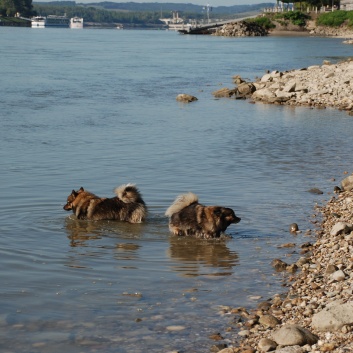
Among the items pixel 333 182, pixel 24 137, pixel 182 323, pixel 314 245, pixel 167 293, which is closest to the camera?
pixel 182 323

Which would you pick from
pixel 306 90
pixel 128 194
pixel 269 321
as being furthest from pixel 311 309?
pixel 306 90

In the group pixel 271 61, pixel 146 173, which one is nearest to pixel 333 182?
pixel 146 173

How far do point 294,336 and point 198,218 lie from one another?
4.13 m

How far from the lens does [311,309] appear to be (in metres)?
8.04

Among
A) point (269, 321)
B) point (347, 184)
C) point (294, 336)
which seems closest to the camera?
point (294, 336)

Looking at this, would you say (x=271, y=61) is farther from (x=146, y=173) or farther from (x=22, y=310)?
(x=22, y=310)

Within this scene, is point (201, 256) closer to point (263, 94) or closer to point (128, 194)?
point (128, 194)

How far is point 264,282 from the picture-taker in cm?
948

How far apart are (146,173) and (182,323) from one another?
27.4 ft

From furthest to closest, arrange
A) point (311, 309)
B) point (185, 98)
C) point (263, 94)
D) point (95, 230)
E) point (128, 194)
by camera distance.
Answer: point (263, 94) → point (185, 98) → point (128, 194) → point (95, 230) → point (311, 309)

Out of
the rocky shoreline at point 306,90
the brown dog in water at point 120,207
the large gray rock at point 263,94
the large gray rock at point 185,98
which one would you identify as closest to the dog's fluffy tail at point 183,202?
the brown dog in water at point 120,207

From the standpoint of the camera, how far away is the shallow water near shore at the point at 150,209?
27.0 feet

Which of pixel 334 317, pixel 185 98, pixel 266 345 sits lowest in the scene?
pixel 266 345

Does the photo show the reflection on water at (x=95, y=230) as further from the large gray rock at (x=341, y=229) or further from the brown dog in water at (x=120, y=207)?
the large gray rock at (x=341, y=229)
